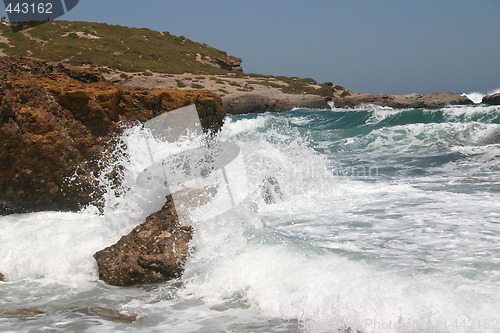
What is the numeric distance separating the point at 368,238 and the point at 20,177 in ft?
14.2

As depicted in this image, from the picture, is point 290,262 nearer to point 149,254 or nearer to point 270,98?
point 149,254

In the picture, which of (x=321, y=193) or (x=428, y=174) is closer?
(x=321, y=193)

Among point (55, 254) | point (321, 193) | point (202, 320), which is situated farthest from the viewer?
point (321, 193)

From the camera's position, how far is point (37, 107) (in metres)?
6.19

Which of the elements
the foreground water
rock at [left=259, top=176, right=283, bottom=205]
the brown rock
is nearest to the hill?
rock at [left=259, top=176, right=283, bottom=205]

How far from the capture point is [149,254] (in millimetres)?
4531

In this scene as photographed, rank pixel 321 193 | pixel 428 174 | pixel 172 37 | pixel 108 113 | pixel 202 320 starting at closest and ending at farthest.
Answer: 1. pixel 202 320
2. pixel 108 113
3. pixel 321 193
4. pixel 428 174
5. pixel 172 37

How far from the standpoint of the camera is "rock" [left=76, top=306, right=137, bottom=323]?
3615mm

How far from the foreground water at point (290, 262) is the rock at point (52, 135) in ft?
0.87

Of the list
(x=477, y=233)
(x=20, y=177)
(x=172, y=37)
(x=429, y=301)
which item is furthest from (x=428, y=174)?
(x=172, y=37)

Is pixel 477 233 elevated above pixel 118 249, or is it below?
below

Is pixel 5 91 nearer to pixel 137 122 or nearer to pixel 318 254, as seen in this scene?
pixel 137 122

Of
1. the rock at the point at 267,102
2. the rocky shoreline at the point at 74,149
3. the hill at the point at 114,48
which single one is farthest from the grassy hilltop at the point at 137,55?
the rocky shoreline at the point at 74,149

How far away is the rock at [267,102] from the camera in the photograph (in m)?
33.9
